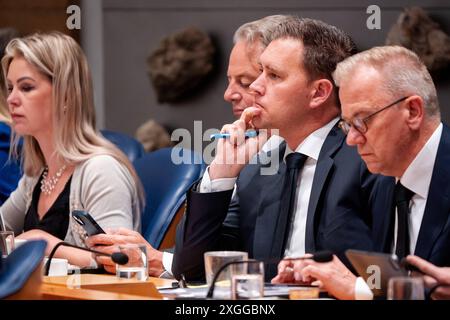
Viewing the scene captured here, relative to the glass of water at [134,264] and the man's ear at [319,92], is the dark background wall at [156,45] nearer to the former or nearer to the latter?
the man's ear at [319,92]

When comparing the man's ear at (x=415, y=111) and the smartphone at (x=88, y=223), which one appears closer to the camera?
the man's ear at (x=415, y=111)

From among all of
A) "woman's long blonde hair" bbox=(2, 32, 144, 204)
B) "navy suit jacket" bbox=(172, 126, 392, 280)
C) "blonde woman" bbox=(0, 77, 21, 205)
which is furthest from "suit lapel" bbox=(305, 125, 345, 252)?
"blonde woman" bbox=(0, 77, 21, 205)

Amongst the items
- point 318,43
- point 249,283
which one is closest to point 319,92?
point 318,43

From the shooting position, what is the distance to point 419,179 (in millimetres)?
2672

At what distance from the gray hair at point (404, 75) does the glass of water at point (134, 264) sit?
2.82 ft

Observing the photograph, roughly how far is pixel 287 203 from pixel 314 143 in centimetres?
22

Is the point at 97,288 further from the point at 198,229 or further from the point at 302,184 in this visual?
the point at 302,184

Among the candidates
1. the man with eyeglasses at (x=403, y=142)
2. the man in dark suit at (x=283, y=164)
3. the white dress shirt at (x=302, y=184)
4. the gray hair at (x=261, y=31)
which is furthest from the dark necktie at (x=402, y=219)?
the gray hair at (x=261, y=31)

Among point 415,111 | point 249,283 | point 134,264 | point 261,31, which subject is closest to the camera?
point 249,283

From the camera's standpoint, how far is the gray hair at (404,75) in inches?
107

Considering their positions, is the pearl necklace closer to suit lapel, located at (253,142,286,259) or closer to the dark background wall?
suit lapel, located at (253,142,286,259)

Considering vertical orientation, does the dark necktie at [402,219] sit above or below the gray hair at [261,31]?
below

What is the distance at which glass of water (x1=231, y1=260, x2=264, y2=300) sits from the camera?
235cm
